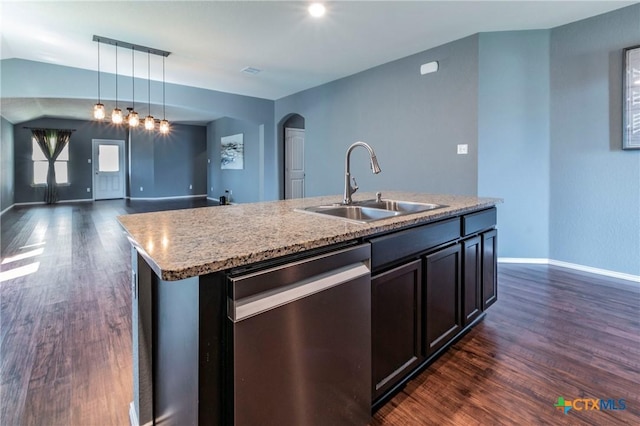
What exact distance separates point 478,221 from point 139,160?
11.3m

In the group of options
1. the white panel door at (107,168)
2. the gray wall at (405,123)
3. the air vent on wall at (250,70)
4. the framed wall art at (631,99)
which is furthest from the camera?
the white panel door at (107,168)

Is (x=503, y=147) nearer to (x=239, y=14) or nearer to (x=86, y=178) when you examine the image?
(x=239, y=14)

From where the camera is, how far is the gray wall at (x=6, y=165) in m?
7.77

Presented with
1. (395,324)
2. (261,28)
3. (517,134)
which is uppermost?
(261,28)

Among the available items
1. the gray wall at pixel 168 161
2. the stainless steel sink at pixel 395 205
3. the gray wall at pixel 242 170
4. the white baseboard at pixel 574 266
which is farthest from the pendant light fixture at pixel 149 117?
the gray wall at pixel 168 161

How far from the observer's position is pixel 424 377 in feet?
5.84

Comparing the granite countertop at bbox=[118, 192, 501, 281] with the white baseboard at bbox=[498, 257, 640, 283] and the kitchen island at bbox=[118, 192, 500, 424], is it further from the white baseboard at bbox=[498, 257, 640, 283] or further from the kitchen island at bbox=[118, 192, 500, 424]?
the white baseboard at bbox=[498, 257, 640, 283]

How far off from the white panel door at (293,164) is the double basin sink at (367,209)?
508 centimetres

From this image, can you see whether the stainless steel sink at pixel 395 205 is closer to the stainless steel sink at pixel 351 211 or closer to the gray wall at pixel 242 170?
the stainless steel sink at pixel 351 211

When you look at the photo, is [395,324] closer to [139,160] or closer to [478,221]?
[478,221]

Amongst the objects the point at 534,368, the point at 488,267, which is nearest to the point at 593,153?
the point at 488,267

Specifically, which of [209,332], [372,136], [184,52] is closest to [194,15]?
[184,52]

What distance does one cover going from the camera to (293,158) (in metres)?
7.41

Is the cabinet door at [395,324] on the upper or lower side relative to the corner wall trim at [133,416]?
upper
